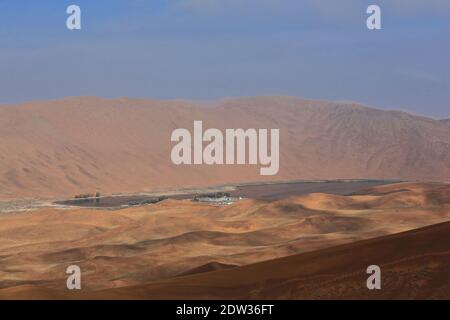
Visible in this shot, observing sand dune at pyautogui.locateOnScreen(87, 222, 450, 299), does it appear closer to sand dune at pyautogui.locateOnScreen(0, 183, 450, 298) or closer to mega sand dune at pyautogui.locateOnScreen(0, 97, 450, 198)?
sand dune at pyautogui.locateOnScreen(0, 183, 450, 298)

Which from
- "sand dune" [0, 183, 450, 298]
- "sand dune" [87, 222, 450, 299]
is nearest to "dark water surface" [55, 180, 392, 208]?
"sand dune" [0, 183, 450, 298]

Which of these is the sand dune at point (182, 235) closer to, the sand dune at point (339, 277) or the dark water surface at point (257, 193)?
the sand dune at point (339, 277)

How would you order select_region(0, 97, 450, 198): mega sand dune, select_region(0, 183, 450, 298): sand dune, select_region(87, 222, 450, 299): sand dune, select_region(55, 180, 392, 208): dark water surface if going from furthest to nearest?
1. select_region(0, 97, 450, 198): mega sand dune
2. select_region(55, 180, 392, 208): dark water surface
3. select_region(0, 183, 450, 298): sand dune
4. select_region(87, 222, 450, 299): sand dune

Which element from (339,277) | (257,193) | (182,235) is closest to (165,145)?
(257,193)

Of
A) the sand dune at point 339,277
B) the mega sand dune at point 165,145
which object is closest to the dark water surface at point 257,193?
the mega sand dune at point 165,145

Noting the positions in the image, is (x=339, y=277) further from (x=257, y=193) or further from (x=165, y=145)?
(x=165, y=145)
